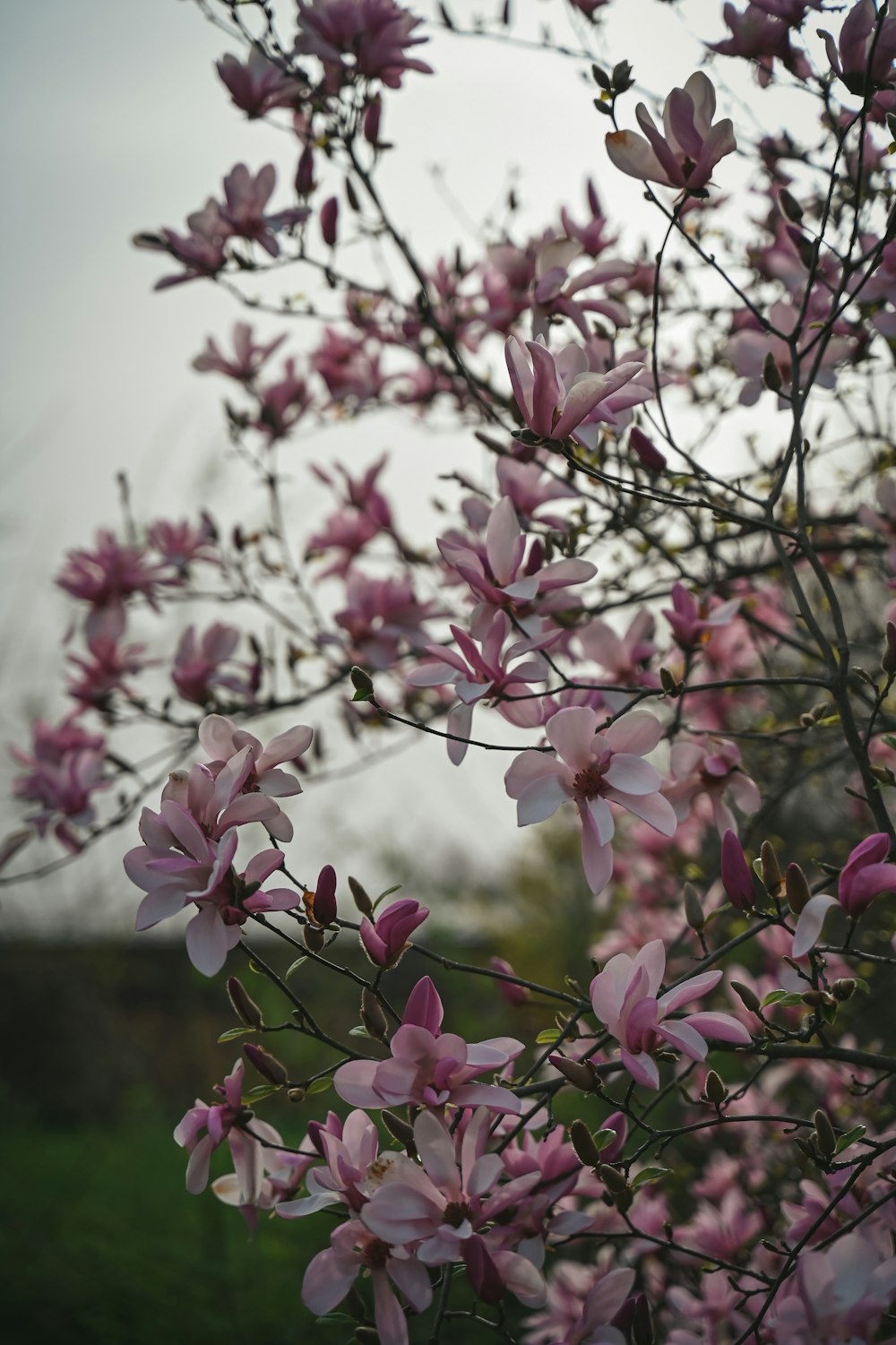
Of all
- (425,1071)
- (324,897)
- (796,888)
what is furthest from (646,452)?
(425,1071)

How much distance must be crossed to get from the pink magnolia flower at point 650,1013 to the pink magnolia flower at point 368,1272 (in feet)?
0.83

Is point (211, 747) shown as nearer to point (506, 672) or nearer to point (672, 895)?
point (506, 672)

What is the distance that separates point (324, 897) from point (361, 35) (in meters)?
1.30

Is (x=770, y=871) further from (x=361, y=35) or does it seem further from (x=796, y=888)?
(x=361, y=35)

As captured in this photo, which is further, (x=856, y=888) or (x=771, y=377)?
(x=771, y=377)

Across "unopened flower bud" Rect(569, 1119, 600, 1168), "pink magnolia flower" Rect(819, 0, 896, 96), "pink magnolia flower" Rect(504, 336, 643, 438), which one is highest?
"pink magnolia flower" Rect(819, 0, 896, 96)

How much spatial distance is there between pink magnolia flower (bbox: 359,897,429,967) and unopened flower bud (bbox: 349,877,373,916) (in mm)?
47

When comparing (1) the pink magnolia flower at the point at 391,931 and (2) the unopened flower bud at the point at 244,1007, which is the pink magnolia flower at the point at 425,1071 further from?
(2) the unopened flower bud at the point at 244,1007

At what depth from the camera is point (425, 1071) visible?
89 cm

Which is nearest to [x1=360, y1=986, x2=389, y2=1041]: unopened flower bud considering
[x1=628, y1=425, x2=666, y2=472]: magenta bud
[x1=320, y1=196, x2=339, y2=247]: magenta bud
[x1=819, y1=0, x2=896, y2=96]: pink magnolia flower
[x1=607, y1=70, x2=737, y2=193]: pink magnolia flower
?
[x1=628, y1=425, x2=666, y2=472]: magenta bud

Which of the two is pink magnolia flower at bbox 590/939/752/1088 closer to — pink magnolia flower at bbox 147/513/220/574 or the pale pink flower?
the pale pink flower

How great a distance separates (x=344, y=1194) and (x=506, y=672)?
1.70 ft

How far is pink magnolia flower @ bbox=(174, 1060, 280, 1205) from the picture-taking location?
103cm

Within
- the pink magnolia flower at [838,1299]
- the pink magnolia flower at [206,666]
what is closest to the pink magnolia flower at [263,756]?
the pink magnolia flower at [838,1299]
